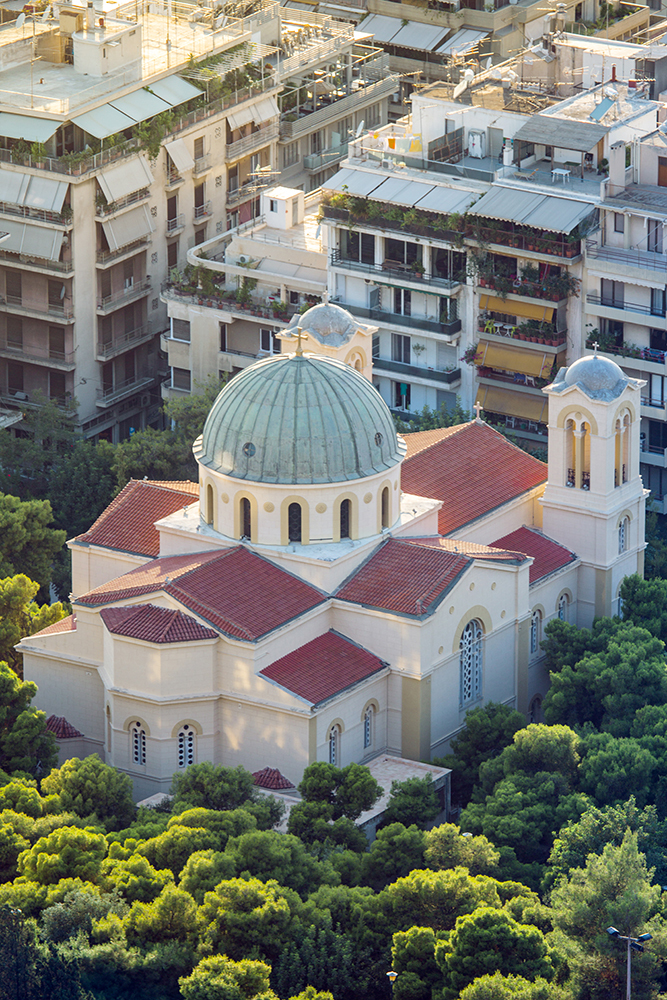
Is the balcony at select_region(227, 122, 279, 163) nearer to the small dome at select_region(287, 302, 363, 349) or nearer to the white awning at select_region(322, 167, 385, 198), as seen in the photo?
the white awning at select_region(322, 167, 385, 198)

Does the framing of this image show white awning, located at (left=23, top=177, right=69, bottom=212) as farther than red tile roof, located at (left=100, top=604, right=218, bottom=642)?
Yes

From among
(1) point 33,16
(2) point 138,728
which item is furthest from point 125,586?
(1) point 33,16

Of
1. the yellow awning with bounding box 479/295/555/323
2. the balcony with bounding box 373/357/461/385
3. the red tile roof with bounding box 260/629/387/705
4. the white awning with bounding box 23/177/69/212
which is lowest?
the red tile roof with bounding box 260/629/387/705

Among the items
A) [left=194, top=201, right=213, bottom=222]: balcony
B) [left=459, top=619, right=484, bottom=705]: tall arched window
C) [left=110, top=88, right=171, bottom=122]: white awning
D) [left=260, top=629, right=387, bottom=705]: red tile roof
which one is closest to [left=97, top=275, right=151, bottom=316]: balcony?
[left=194, top=201, right=213, bottom=222]: balcony

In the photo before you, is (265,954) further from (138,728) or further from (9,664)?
(9,664)

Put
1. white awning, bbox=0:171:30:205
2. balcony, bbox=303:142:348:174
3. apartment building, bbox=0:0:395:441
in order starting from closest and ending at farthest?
1. white awning, bbox=0:171:30:205
2. apartment building, bbox=0:0:395:441
3. balcony, bbox=303:142:348:174

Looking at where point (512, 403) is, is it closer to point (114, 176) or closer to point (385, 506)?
point (114, 176)
